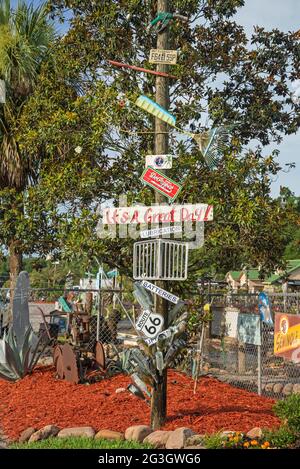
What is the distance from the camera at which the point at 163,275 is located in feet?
24.4

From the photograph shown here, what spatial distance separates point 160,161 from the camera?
24.9 ft

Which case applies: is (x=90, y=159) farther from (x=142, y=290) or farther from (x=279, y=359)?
(x=279, y=359)

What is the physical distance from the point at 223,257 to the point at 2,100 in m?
6.11

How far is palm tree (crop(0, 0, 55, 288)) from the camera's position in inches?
545

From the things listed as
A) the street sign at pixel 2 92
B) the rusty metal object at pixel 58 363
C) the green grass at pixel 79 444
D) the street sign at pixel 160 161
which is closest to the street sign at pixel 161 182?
the street sign at pixel 160 161

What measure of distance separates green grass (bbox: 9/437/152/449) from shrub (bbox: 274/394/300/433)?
1.39 meters

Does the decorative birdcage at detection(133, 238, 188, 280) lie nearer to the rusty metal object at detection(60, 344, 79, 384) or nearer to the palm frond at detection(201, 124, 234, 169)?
the palm frond at detection(201, 124, 234, 169)

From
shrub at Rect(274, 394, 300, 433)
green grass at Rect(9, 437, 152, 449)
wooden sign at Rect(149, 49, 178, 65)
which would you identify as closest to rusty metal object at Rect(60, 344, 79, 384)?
green grass at Rect(9, 437, 152, 449)

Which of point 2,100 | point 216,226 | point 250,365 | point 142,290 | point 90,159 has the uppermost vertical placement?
point 2,100

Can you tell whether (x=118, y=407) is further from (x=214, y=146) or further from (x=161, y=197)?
(x=214, y=146)

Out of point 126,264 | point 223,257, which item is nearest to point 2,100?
point 126,264

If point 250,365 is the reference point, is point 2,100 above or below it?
above

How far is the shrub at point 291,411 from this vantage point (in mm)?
6344
